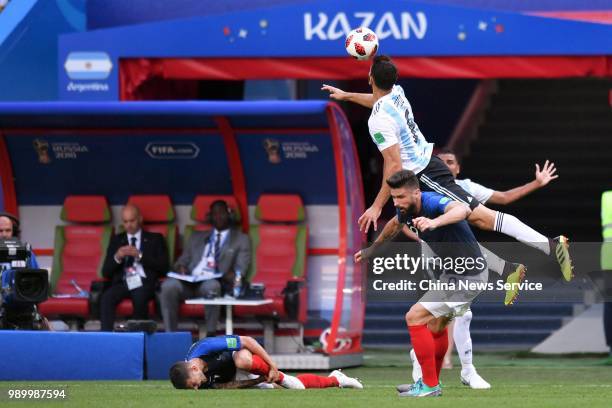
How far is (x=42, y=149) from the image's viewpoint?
15805 mm

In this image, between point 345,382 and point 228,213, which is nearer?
point 345,382

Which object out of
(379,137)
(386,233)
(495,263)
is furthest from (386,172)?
(495,263)

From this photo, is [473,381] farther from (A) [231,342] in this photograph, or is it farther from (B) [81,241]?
(B) [81,241]

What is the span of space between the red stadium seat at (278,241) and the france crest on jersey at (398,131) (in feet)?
15.4

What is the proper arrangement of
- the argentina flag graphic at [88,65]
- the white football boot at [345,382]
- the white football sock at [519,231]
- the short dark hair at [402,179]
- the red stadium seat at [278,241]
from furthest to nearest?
the argentina flag graphic at [88,65], the red stadium seat at [278,241], the white football boot at [345,382], the white football sock at [519,231], the short dark hair at [402,179]

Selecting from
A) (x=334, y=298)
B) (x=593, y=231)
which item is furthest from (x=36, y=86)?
(x=593, y=231)

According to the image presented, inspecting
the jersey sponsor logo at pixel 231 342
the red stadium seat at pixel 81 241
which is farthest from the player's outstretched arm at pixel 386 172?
the red stadium seat at pixel 81 241

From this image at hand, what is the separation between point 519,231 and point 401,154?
111 cm

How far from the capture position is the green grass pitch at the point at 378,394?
9.58 metres

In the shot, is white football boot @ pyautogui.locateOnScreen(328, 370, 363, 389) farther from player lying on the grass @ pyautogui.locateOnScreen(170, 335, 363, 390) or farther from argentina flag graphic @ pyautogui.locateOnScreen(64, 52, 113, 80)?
argentina flag graphic @ pyautogui.locateOnScreen(64, 52, 113, 80)

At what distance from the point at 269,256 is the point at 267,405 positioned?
596 cm

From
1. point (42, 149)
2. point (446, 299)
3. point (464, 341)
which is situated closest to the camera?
point (446, 299)

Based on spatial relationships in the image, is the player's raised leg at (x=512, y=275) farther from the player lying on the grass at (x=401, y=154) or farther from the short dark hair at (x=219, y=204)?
the short dark hair at (x=219, y=204)

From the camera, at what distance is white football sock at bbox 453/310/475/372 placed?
11.1 meters
